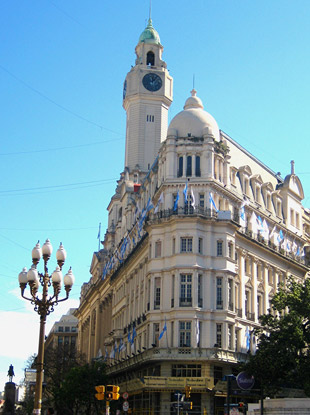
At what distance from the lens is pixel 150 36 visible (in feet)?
349

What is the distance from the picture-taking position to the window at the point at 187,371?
6028 centimetres

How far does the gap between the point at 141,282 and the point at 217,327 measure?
539 inches

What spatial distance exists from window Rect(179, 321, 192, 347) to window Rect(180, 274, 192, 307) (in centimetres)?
193

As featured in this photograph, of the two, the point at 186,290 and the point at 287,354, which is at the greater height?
the point at 186,290

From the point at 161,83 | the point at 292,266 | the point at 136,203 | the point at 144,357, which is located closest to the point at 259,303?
the point at 292,266

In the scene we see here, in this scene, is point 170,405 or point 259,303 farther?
point 259,303

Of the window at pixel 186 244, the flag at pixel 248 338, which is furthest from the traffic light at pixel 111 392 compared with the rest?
the flag at pixel 248 338

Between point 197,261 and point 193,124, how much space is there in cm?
1529

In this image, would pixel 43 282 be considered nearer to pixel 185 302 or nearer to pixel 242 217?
pixel 185 302

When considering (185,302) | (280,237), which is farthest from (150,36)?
(185,302)

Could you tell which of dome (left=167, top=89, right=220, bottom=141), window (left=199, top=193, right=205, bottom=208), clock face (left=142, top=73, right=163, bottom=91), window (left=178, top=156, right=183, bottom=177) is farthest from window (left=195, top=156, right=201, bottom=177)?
clock face (left=142, top=73, right=163, bottom=91)

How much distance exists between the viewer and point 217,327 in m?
63.0

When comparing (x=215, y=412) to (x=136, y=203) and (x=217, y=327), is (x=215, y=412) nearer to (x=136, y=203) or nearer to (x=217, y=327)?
(x=217, y=327)

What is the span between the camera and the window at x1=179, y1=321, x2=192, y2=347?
6125 cm
